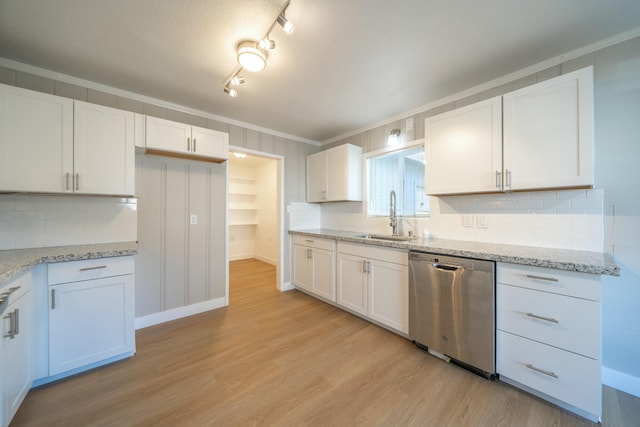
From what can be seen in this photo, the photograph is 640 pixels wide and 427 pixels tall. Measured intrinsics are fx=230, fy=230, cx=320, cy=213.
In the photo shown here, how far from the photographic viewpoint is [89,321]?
1.78m

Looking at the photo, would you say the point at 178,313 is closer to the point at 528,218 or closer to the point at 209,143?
the point at 209,143

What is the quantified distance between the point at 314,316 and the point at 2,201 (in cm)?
300

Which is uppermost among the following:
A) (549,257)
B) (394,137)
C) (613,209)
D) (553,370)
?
(394,137)

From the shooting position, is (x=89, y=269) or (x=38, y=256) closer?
(x=38, y=256)

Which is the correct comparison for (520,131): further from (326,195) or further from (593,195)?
(326,195)

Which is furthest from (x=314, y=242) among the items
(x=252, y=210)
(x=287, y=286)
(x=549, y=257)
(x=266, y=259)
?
(x=252, y=210)

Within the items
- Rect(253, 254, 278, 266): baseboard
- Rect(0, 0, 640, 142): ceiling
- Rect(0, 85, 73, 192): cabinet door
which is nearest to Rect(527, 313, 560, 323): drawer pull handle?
Rect(0, 0, 640, 142): ceiling

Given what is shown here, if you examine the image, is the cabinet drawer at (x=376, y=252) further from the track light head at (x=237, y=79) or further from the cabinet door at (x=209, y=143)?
the track light head at (x=237, y=79)

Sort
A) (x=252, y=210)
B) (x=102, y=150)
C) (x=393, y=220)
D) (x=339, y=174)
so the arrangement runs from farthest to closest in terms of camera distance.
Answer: (x=252, y=210) < (x=339, y=174) < (x=393, y=220) < (x=102, y=150)

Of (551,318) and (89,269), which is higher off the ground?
(89,269)

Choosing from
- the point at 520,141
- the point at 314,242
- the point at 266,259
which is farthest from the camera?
the point at 266,259

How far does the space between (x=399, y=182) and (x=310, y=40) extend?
1.99m

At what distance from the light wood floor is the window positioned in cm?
155

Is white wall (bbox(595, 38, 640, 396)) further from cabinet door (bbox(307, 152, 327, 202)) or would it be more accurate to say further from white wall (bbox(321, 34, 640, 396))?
cabinet door (bbox(307, 152, 327, 202))
